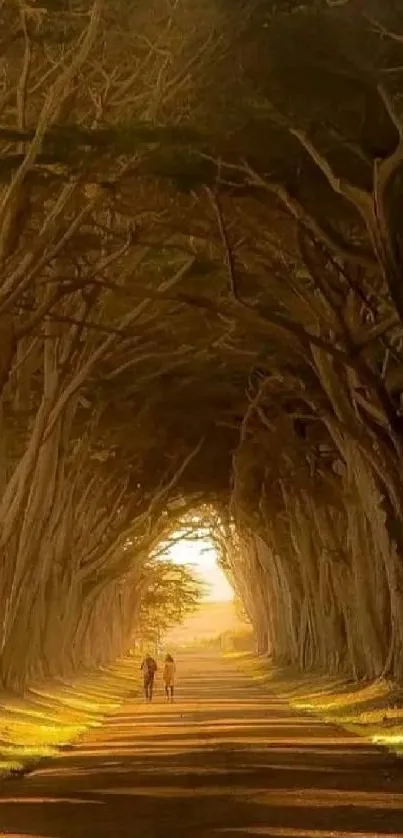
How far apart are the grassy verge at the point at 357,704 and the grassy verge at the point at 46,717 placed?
3.85 meters

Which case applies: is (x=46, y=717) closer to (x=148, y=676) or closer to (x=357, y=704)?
(x=357, y=704)

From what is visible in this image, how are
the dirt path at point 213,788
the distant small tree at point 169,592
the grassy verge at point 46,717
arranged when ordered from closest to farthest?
1. the dirt path at point 213,788
2. the grassy verge at point 46,717
3. the distant small tree at point 169,592

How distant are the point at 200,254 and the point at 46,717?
8.53 metres

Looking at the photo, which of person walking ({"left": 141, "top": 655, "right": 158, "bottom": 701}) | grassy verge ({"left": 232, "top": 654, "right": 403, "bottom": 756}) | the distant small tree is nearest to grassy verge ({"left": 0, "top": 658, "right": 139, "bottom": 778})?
person walking ({"left": 141, "top": 655, "right": 158, "bottom": 701})

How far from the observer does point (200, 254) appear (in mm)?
19906

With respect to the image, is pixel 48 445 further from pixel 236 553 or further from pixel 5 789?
pixel 236 553

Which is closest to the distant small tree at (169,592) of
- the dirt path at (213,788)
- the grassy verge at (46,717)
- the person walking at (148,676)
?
the grassy verge at (46,717)

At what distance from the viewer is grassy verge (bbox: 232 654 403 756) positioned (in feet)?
64.6

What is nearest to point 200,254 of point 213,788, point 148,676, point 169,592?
point 213,788

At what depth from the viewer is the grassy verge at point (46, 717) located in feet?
56.0

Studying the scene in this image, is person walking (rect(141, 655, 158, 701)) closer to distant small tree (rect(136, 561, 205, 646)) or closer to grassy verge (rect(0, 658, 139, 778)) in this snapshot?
grassy verge (rect(0, 658, 139, 778))

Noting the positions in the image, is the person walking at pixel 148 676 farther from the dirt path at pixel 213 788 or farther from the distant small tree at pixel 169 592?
the distant small tree at pixel 169 592

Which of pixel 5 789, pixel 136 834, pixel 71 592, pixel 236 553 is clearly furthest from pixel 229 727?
pixel 236 553

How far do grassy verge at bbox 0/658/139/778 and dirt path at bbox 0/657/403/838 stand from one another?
0.43 meters
